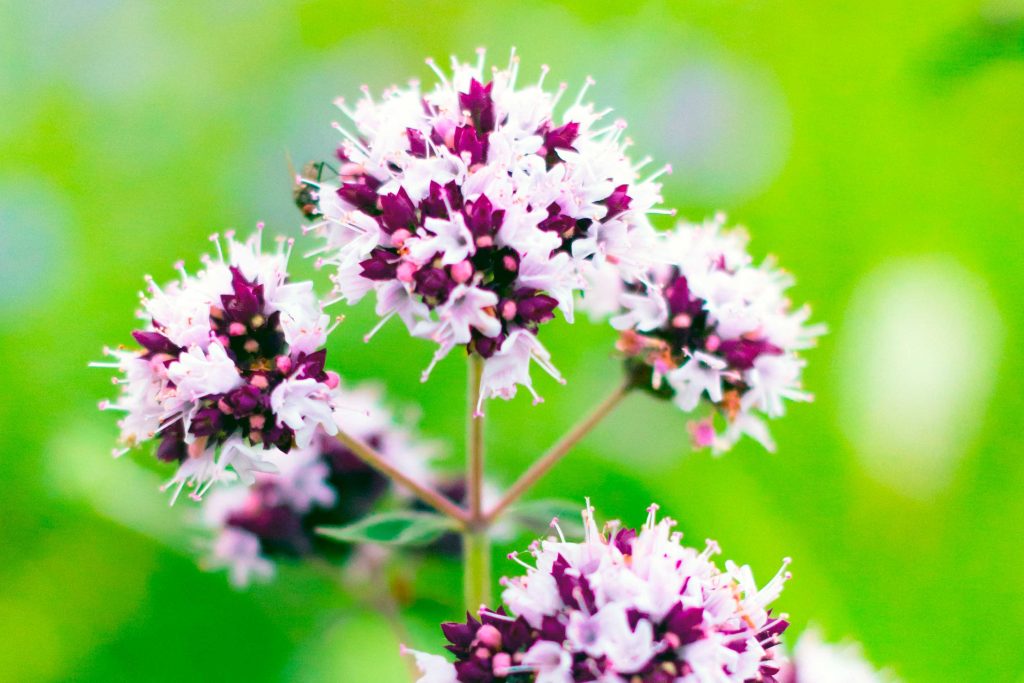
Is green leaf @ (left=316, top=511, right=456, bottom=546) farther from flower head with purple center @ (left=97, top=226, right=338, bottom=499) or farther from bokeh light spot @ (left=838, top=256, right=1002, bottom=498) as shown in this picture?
bokeh light spot @ (left=838, top=256, right=1002, bottom=498)

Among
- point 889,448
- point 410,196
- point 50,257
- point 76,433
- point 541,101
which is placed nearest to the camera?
Answer: point 410,196

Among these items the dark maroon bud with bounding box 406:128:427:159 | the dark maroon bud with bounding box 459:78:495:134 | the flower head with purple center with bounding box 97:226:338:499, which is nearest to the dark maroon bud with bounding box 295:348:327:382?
the flower head with purple center with bounding box 97:226:338:499

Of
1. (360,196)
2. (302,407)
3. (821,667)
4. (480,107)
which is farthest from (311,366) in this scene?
(821,667)

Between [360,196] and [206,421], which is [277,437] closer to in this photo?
[206,421]

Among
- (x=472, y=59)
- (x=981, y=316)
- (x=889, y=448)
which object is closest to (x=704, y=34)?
(x=472, y=59)

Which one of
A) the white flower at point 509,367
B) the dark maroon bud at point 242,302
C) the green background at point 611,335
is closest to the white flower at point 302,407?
the dark maroon bud at point 242,302

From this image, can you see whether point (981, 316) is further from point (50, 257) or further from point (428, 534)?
point (50, 257)
